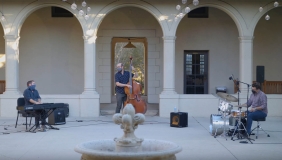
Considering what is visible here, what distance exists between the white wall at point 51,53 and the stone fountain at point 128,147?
36.2ft

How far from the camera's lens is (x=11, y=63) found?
1491cm

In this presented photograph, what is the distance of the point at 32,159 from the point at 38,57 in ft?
31.6

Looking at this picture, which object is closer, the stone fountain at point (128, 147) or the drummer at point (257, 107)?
the stone fountain at point (128, 147)

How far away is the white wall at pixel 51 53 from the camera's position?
17.2 metres

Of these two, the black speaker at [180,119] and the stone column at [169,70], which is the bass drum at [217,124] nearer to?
the black speaker at [180,119]

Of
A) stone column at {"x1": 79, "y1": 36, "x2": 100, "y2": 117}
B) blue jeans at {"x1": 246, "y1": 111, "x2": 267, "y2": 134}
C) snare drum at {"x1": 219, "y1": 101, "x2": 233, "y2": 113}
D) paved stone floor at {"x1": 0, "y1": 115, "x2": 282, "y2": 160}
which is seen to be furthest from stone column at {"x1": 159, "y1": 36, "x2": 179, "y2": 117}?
blue jeans at {"x1": 246, "y1": 111, "x2": 267, "y2": 134}

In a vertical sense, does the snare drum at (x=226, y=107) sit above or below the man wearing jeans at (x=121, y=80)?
below

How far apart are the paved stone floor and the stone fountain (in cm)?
179

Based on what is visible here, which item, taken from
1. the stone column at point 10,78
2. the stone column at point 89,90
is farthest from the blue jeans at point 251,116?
the stone column at point 10,78

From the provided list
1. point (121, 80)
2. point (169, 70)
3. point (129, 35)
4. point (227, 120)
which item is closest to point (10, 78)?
point (121, 80)

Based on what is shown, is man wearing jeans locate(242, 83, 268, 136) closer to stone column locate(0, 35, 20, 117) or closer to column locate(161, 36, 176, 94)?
column locate(161, 36, 176, 94)

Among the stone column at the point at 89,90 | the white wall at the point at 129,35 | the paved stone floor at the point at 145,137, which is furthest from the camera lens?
the white wall at the point at 129,35

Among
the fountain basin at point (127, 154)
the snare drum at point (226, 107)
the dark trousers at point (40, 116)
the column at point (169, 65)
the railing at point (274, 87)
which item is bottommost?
the dark trousers at point (40, 116)

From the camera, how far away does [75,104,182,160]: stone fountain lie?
545 cm
